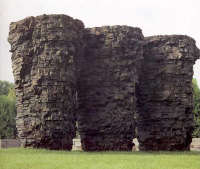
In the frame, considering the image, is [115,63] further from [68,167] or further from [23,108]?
[68,167]

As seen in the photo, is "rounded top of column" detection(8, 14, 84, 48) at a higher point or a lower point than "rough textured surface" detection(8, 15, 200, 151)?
higher

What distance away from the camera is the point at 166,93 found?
882 inches

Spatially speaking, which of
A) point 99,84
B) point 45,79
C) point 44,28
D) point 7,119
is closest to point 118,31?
point 99,84

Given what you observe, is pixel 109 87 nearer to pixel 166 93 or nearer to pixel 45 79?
pixel 166 93

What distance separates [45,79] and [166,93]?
313 inches

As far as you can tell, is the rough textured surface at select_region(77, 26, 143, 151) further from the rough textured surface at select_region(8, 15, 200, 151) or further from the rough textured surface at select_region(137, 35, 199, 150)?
the rough textured surface at select_region(137, 35, 199, 150)

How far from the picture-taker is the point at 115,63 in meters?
20.8

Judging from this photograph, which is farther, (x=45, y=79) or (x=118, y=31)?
(x=118, y=31)

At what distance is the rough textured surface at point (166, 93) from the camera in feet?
72.4

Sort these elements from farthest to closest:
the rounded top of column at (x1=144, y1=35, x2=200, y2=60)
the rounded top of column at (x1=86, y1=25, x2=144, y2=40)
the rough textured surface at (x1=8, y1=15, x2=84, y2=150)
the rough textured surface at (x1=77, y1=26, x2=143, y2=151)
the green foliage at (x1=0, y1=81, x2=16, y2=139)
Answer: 1. the green foliage at (x1=0, y1=81, x2=16, y2=139)
2. the rounded top of column at (x1=144, y1=35, x2=200, y2=60)
3. the rounded top of column at (x1=86, y1=25, x2=144, y2=40)
4. the rough textured surface at (x1=77, y1=26, x2=143, y2=151)
5. the rough textured surface at (x1=8, y1=15, x2=84, y2=150)

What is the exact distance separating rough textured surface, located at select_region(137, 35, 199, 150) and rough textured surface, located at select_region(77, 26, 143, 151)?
2.07 metres

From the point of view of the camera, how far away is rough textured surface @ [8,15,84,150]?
1778 centimetres

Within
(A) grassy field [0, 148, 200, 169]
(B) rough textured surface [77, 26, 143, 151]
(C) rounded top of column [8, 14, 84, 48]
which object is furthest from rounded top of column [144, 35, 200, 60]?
(A) grassy field [0, 148, 200, 169]

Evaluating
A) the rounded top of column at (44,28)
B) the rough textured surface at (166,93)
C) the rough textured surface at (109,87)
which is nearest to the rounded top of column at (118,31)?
the rough textured surface at (109,87)
